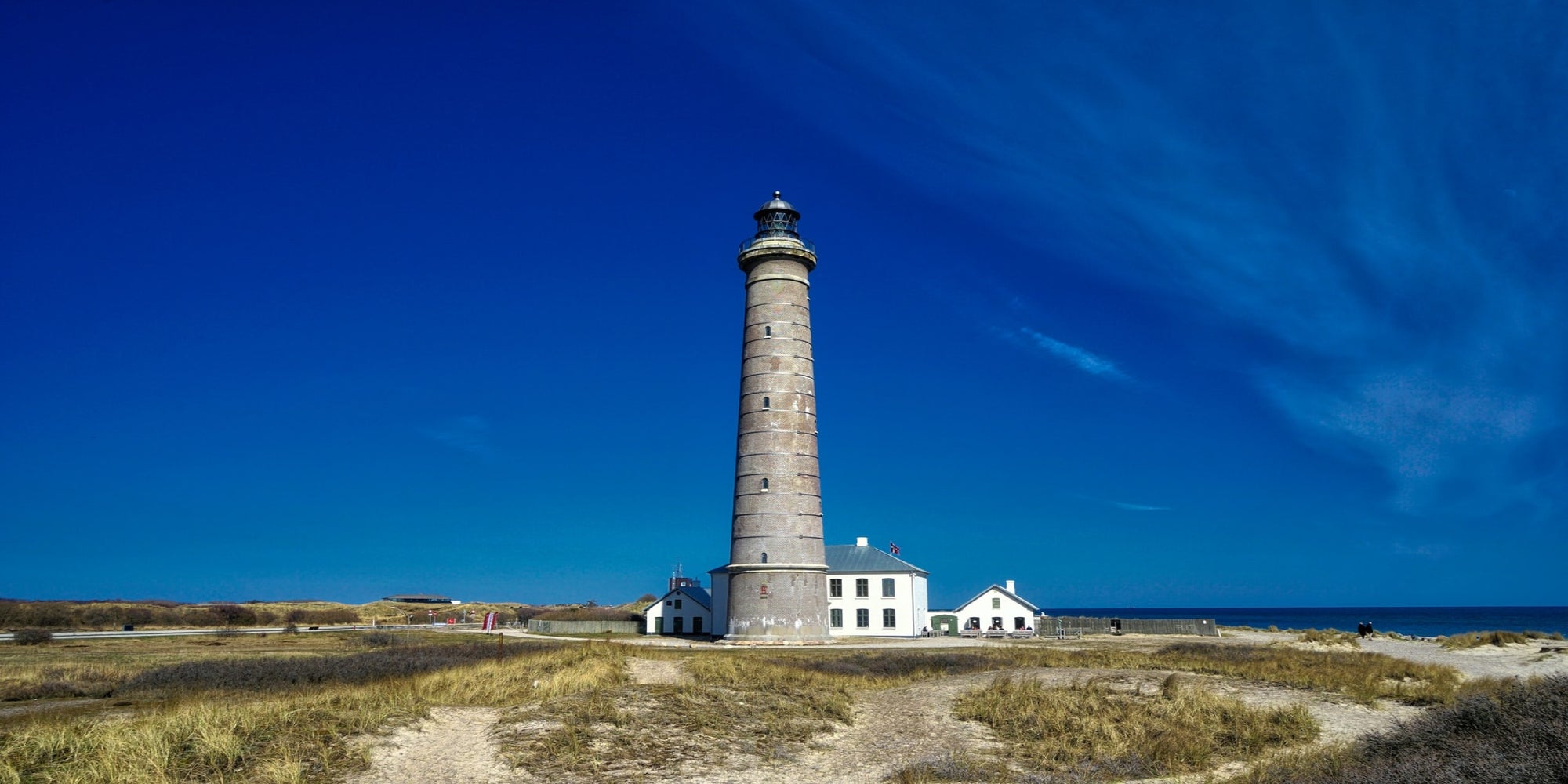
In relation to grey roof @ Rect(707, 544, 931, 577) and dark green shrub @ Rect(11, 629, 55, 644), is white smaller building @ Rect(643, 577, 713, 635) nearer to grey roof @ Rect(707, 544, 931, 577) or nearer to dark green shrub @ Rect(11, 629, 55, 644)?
grey roof @ Rect(707, 544, 931, 577)

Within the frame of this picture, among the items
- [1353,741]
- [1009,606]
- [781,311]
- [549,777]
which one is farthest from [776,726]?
[1009,606]

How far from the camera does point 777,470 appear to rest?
43250 mm

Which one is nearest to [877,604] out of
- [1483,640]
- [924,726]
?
[1483,640]

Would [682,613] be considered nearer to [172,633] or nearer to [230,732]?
[172,633]

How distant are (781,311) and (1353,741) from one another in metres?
32.7

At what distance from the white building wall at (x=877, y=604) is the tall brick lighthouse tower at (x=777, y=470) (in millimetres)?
8700

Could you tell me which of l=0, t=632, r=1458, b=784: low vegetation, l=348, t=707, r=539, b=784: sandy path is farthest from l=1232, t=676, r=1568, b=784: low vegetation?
l=348, t=707, r=539, b=784: sandy path

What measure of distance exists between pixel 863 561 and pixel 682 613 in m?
10.8

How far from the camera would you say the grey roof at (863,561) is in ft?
175

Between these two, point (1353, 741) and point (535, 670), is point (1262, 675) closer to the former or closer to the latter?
point (1353, 741)

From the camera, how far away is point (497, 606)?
4163 inches

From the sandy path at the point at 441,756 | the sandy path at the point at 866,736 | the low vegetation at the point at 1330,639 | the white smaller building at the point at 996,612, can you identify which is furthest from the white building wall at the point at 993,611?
the sandy path at the point at 441,756

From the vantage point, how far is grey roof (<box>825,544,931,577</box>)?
175 feet

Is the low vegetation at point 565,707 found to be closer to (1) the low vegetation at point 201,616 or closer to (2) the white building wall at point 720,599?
(2) the white building wall at point 720,599
